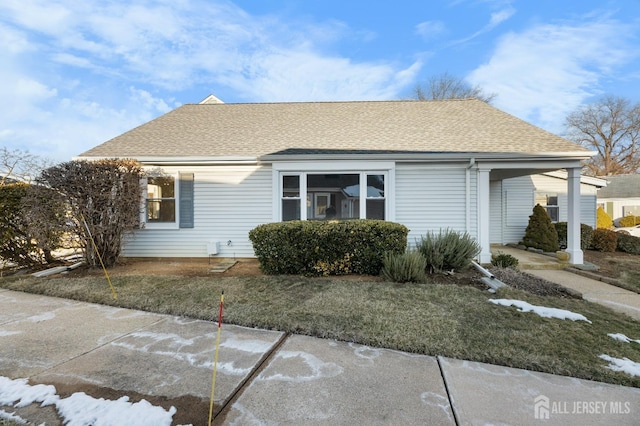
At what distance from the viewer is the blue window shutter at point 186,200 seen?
812 centimetres

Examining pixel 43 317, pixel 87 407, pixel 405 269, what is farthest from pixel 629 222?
pixel 43 317

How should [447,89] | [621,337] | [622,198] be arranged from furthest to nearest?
1. [447,89]
2. [622,198]
3. [621,337]

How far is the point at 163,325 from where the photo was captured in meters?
3.83

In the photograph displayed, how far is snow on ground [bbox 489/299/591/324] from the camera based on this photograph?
4.00 meters

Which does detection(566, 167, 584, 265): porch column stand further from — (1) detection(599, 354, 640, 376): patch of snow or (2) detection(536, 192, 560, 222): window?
(1) detection(599, 354, 640, 376): patch of snow

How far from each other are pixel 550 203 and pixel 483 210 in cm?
536

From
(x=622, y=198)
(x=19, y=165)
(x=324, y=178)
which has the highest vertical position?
(x=19, y=165)

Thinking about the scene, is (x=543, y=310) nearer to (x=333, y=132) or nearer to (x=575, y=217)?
(x=575, y=217)

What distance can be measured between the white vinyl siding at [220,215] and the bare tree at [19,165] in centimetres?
715

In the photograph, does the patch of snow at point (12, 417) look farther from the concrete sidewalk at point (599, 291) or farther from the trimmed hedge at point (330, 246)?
the concrete sidewalk at point (599, 291)

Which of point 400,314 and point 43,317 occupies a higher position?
point 400,314

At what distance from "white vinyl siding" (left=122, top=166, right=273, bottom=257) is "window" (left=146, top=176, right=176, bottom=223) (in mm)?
373

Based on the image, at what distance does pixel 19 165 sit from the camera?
11.5 metres

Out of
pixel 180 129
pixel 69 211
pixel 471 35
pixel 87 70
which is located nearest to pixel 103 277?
pixel 69 211
